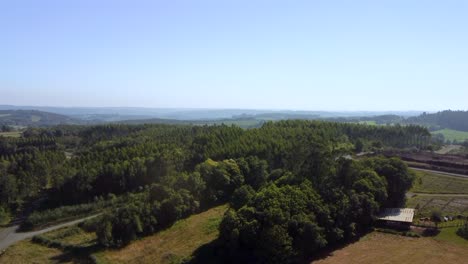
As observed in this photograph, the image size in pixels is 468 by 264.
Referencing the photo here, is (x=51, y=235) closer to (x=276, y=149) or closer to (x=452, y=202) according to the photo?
(x=276, y=149)

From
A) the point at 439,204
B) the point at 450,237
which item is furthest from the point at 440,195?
the point at 450,237

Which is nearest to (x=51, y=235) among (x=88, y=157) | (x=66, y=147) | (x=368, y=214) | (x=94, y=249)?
(x=94, y=249)

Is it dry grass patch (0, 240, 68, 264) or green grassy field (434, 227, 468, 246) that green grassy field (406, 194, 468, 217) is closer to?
green grassy field (434, 227, 468, 246)

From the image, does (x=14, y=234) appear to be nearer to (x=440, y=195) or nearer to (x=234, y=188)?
(x=234, y=188)

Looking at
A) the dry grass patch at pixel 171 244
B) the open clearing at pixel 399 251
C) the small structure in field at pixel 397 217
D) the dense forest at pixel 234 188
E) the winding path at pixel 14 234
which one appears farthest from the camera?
the winding path at pixel 14 234

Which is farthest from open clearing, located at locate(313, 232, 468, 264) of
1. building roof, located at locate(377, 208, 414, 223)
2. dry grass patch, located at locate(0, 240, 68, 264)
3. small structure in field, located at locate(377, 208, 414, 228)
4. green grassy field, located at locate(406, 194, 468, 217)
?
dry grass patch, located at locate(0, 240, 68, 264)

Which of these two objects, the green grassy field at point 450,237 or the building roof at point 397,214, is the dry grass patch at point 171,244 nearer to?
the building roof at point 397,214

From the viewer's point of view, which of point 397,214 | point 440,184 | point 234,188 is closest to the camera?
point 397,214

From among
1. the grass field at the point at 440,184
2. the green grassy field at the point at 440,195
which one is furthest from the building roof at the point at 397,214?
the grass field at the point at 440,184
